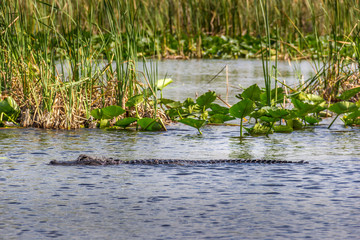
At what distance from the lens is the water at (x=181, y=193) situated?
10.4ft

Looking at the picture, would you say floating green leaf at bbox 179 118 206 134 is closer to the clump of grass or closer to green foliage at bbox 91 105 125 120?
green foliage at bbox 91 105 125 120

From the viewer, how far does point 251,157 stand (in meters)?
5.21

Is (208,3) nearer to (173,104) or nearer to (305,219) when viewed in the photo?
(173,104)

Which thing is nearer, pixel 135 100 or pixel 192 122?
pixel 192 122

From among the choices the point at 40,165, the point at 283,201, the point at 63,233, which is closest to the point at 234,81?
the point at 40,165

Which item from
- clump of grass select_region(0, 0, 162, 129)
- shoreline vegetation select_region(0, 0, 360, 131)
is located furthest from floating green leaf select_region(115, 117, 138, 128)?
clump of grass select_region(0, 0, 162, 129)

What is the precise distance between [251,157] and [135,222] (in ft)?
6.86

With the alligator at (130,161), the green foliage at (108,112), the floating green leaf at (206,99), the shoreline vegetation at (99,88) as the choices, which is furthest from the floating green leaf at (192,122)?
the alligator at (130,161)

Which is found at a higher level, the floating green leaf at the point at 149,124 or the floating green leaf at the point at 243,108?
the floating green leaf at the point at 243,108

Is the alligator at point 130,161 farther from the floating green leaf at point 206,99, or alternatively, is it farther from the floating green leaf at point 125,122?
the floating green leaf at point 206,99

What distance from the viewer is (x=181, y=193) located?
12.8 ft

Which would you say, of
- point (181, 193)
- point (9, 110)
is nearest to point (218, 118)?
point (9, 110)

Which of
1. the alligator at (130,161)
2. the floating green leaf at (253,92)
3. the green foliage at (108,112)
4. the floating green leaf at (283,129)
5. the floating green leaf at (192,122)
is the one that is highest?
the floating green leaf at (253,92)

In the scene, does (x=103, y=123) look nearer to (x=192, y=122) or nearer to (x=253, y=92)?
(x=192, y=122)
